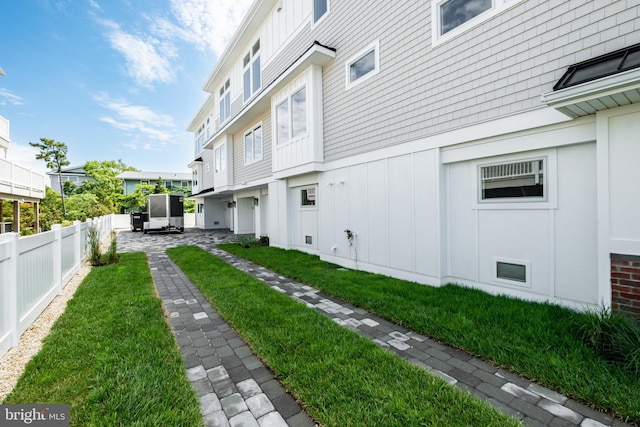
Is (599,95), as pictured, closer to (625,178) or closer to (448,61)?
(625,178)

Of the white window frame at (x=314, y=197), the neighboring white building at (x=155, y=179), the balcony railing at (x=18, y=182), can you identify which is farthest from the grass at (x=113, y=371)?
the neighboring white building at (x=155, y=179)

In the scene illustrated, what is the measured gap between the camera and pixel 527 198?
4203 mm

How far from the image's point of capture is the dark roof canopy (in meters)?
2.91

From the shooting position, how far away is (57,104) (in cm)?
2373

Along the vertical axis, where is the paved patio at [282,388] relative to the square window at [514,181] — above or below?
below

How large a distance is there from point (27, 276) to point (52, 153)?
28.3 metres

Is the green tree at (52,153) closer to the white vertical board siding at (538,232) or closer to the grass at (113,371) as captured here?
the grass at (113,371)

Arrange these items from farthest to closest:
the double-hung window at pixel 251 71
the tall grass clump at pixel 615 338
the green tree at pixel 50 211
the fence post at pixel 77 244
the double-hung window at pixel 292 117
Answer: the green tree at pixel 50 211
the double-hung window at pixel 251 71
the double-hung window at pixel 292 117
the fence post at pixel 77 244
the tall grass clump at pixel 615 338

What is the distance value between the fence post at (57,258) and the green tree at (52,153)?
24.6 meters

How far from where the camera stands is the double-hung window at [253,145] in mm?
11938

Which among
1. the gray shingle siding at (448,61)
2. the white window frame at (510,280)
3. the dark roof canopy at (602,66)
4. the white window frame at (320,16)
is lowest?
the white window frame at (510,280)

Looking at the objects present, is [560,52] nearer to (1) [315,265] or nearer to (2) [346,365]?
(2) [346,365]

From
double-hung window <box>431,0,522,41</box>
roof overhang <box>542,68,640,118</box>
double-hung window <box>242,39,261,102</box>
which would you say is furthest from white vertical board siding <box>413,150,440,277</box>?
double-hung window <box>242,39,261,102</box>

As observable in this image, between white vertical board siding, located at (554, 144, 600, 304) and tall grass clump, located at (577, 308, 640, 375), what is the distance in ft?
2.40
